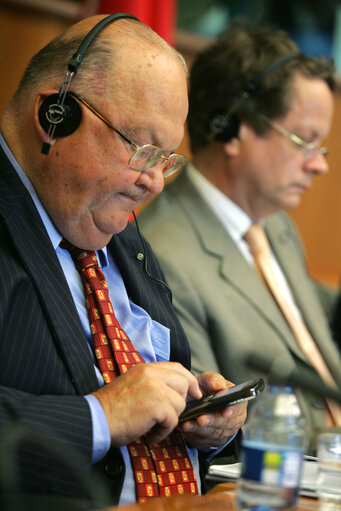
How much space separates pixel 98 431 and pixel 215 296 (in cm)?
95

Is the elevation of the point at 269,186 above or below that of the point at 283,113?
below

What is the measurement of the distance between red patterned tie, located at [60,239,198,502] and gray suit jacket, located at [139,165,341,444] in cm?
46

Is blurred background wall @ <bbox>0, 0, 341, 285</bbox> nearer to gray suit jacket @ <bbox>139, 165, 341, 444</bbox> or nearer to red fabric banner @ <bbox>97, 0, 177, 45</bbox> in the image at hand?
red fabric banner @ <bbox>97, 0, 177, 45</bbox>

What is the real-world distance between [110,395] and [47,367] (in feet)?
0.39

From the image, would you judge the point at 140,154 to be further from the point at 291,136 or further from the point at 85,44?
the point at 291,136

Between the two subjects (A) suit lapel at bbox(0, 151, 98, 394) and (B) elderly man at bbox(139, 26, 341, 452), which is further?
(B) elderly man at bbox(139, 26, 341, 452)

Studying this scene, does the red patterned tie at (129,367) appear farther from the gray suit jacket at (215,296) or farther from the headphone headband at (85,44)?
the gray suit jacket at (215,296)

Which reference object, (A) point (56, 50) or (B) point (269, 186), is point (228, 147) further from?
(A) point (56, 50)

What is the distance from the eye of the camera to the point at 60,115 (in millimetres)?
1299

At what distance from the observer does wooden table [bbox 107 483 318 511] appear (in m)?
0.97

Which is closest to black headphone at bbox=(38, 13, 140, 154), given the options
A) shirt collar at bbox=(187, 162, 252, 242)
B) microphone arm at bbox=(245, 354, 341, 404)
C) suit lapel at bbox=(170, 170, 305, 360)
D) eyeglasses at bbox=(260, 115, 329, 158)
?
microphone arm at bbox=(245, 354, 341, 404)

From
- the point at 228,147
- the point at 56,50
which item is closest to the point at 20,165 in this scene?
the point at 56,50

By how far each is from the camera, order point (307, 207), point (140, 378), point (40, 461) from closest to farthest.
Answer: point (40, 461)
point (140, 378)
point (307, 207)

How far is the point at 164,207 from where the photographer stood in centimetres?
217
